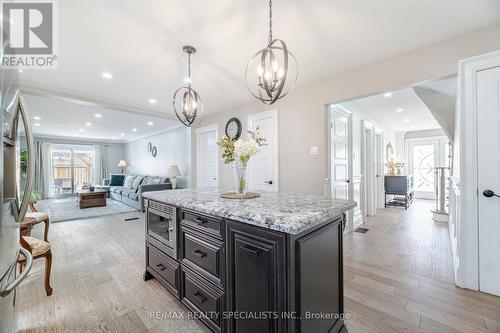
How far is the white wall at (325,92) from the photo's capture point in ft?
6.73

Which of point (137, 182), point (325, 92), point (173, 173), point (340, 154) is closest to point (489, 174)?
point (340, 154)

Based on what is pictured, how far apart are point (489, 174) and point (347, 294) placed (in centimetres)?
169

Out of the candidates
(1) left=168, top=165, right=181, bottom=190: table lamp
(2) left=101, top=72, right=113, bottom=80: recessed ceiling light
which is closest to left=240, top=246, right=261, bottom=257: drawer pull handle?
(2) left=101, top=72, right=113, bottom=80: recessed ceiling light

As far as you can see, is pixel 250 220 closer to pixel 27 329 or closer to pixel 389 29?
pixel 27 329

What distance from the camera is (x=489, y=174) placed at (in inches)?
73.4

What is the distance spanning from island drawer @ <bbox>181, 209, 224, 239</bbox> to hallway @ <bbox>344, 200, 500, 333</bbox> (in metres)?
1.28

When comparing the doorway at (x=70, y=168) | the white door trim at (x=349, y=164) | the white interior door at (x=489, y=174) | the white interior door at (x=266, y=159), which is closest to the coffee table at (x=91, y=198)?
the doorway at (x=70, y=168)

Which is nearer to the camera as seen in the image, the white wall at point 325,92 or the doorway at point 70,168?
the white wall at point 325,92

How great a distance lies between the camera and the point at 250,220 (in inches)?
43.4

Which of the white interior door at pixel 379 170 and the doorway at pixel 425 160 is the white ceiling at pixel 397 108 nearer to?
the white interior door at pixel 379 170

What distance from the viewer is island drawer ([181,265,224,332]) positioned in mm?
1387

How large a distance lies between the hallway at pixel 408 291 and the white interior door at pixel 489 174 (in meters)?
0.22

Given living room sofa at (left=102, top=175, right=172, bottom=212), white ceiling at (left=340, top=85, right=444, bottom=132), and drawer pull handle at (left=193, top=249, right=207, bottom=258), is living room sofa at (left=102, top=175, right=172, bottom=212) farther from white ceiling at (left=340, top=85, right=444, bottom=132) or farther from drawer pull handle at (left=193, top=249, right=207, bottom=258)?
white ceiling at (left=340, top=85, right=444, bottom=132)

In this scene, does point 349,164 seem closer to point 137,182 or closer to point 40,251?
point 40,251
